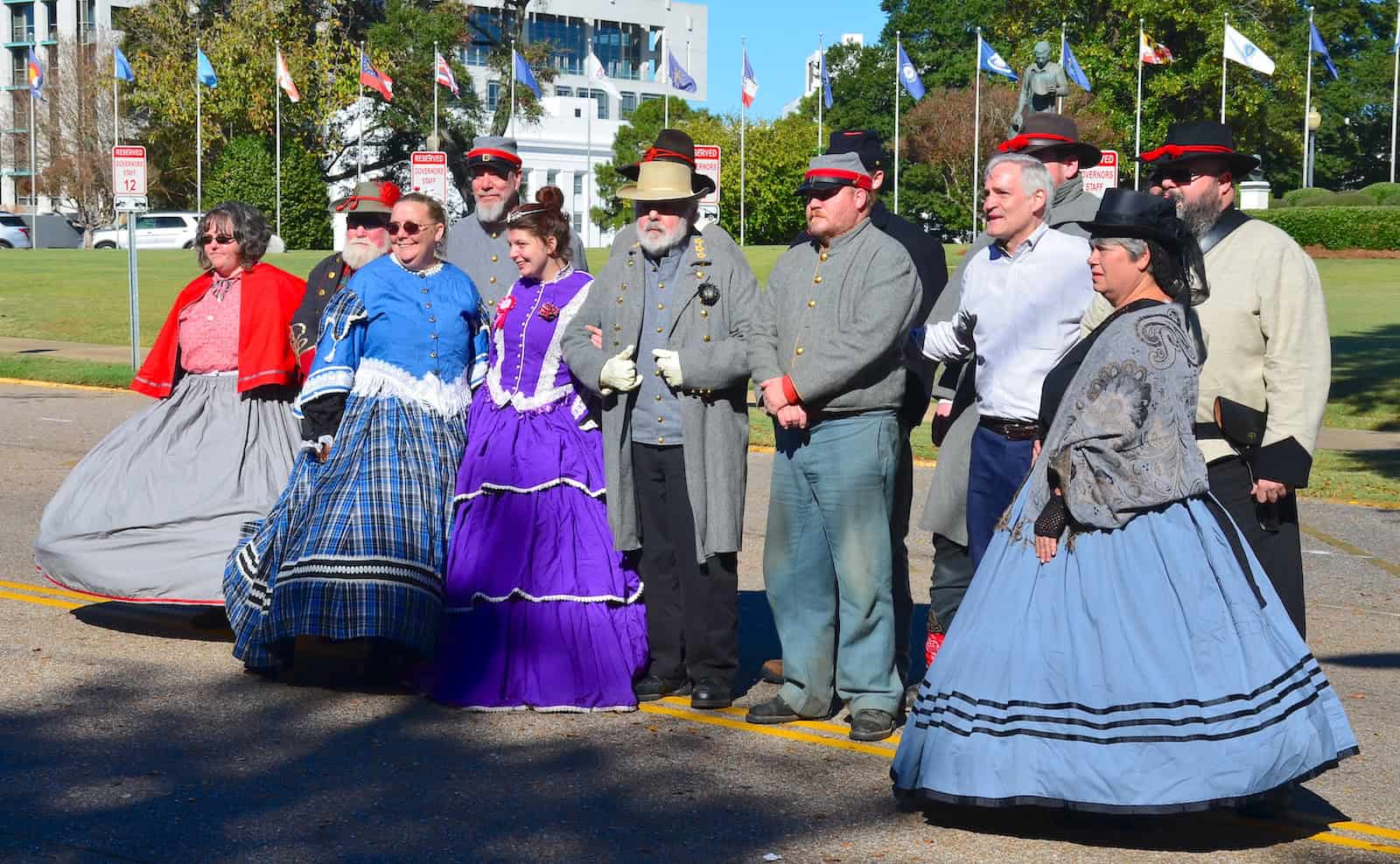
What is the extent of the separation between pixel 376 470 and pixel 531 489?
627 mm

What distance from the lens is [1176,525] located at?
506cm

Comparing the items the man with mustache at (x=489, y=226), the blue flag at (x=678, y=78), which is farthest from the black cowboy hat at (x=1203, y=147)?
the blue flag at (x=678, y=78)

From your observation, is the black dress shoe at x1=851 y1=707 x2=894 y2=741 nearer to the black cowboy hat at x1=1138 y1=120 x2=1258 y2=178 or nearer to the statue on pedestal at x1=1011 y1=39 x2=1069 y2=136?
the black cowboy hat at x1=1138 y1=120 x2=1258 y2=178

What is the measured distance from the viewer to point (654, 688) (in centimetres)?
701

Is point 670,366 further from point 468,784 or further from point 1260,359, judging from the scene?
point 1260,359

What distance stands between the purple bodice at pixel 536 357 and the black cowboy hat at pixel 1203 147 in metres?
2.48

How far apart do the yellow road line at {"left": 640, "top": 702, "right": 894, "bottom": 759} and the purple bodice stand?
1.25 metres

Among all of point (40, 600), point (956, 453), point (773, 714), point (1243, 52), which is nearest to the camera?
point (773, 714)

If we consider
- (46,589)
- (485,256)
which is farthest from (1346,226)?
(46,589)

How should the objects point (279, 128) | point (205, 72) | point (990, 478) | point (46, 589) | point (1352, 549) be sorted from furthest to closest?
point (279, 128), point (205, 72), point (1352, 549), point (46, 589), point (990, 478)

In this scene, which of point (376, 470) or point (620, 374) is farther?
point (376, 470)

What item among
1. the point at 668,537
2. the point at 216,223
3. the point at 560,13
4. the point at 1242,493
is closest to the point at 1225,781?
the point at 1242,493

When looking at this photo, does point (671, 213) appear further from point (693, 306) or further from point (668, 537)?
point (668, 537)

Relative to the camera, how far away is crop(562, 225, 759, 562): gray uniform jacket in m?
6.68
